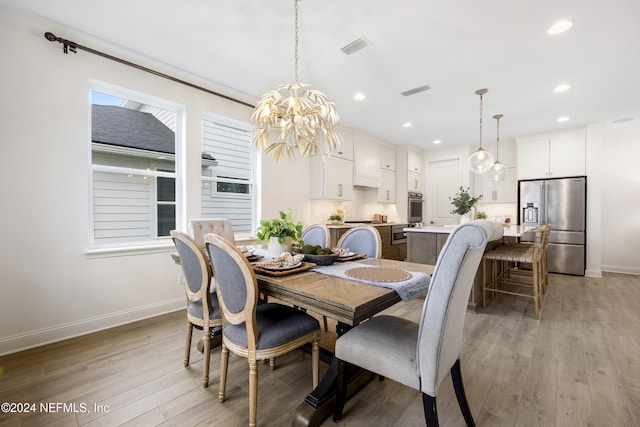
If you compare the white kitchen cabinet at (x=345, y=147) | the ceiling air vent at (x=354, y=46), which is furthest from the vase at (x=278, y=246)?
the white kitchen cabinet at (x=345, y=147)

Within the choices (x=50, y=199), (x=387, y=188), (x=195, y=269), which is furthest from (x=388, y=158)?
(x=50, y=199)

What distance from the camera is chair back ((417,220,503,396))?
1.04m

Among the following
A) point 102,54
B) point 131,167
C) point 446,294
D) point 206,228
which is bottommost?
point 446,294

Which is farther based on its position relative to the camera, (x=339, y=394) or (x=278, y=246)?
(x=278, y=246)

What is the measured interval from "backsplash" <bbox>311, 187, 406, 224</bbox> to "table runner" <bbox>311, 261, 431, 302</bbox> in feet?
10.1

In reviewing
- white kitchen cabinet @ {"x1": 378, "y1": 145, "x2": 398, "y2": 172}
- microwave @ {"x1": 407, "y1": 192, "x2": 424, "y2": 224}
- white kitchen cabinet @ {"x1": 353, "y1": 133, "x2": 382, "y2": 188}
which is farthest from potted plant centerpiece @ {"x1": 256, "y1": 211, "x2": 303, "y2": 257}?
microwave @ {"x1": 407, "y1": 192, "x2": 424, "y2": 224}

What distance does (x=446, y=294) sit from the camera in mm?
1077

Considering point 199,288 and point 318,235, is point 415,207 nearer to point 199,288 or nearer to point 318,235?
point 318,235

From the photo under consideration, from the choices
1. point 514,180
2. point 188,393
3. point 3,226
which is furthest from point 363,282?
point 514,180

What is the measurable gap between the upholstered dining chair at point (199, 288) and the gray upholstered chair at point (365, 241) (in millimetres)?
1238

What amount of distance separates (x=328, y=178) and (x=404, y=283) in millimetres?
3403

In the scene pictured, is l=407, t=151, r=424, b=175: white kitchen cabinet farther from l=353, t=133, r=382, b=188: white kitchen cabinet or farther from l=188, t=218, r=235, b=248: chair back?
l=188, t=218, r=235, b=248: chair back

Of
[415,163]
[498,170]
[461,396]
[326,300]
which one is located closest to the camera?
[326,300]

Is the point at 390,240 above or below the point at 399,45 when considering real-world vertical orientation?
below
